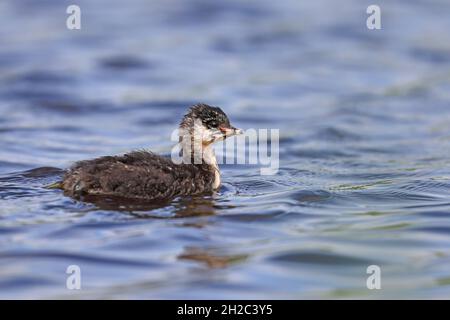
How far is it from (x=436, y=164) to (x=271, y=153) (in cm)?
246

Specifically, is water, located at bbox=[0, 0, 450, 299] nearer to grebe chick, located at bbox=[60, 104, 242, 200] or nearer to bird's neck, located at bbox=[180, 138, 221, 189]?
grebe chick, located at bbox=[60, 104, 242, 200]

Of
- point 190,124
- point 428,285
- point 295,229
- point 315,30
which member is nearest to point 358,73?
point 315,30

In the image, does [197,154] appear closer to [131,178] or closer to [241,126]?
[131,178]

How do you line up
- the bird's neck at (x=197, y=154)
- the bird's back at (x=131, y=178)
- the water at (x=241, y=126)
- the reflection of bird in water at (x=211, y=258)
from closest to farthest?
1. the water at (x=241, y=126)
2. the reflection of bird in water at (x=211, y=258)
3. the bird's back at (x=131, y=178)
4. the bird's neck at (x=197, y=154)

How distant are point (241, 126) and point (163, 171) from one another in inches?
232

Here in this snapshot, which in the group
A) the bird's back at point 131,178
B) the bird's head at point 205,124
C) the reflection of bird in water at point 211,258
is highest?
the bird's head at point 205,124

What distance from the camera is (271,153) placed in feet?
47.1

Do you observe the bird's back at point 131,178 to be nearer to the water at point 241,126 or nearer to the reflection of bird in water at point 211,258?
the water at point 241,126

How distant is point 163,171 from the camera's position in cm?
1066

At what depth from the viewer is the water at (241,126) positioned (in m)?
8.67

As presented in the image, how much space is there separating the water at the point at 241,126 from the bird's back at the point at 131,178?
195 millimetres

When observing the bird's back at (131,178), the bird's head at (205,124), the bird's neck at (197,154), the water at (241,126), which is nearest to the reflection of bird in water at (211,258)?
the water at (241,126)

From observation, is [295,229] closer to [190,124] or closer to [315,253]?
[315,253]

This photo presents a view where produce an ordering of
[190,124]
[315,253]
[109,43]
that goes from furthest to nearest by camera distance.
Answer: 1. [109,43]
2. [190,124]
3. [315,253]
